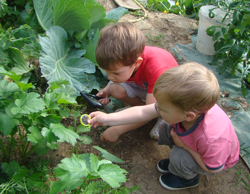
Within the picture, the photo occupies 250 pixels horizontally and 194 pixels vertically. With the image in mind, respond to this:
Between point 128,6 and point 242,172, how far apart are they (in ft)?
10.4

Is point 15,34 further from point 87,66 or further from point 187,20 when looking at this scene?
point 187,20

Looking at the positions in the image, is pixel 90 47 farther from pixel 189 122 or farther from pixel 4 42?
pixel 189 122

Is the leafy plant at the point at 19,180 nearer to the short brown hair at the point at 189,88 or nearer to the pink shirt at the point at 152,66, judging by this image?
the short brown hair at the point at 189,88

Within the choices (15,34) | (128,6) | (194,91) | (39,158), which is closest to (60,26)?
(15,34)

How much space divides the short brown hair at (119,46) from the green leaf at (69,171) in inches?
31.3

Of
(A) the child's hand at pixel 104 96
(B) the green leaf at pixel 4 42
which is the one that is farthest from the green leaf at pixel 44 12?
(A) the child's hand at pixel 104 96

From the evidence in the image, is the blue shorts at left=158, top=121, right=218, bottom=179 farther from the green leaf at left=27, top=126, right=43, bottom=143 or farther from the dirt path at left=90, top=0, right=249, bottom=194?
the green leaf at left=27, top=126, right=43, bottom=143

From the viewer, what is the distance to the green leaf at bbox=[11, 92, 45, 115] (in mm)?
1064

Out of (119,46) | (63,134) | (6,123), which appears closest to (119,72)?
(119,46)

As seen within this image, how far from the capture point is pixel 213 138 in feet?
4.19

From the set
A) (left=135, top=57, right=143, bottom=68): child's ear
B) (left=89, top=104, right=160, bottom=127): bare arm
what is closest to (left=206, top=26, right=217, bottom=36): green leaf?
(left=135, top=57, right=143, bottom=68): child's ear

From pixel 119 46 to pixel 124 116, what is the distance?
0.48 metres

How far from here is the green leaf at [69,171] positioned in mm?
918

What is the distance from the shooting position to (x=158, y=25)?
347cm
